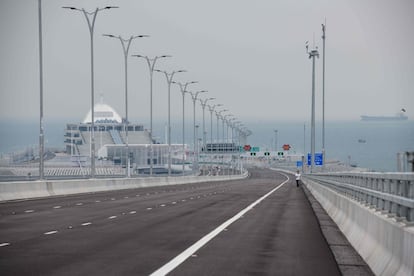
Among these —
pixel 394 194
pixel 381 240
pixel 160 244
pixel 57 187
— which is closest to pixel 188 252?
pixel 160 244

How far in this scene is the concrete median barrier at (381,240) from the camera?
10.7 metres

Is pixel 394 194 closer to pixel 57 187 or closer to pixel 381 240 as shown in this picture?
pixel 381 240

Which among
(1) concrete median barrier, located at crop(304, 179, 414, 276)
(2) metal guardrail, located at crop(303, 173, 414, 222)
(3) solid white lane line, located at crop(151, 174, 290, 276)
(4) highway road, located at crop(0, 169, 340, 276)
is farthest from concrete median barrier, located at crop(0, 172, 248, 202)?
(2) metal guardrail, located at crop(303, 173, 414, 222)

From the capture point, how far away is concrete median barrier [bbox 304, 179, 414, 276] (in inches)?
420

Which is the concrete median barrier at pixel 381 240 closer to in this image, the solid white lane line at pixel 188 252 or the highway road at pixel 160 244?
the highway road at pixel 160 244

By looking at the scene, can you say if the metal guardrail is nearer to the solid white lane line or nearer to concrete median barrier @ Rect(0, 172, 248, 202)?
the solid white lane line

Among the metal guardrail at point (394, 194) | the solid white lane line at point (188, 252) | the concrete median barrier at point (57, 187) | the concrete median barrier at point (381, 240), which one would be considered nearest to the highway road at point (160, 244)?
the solid white lane line at point (188, 252)

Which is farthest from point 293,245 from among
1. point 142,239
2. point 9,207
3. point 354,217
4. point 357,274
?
point 9,207

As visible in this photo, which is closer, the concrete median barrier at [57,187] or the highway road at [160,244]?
the highway road at [160,244]

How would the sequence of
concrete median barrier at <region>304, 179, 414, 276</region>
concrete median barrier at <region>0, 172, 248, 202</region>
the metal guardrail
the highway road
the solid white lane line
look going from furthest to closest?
concrete median barrier at <region>0, 172, 248, 202</region> < the highway road < the solid white lane line < the metal guardrail < concrete median barrier at <region>304, 179, 414, 276</region>

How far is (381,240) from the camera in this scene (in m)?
13.6

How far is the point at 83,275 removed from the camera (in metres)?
13.1

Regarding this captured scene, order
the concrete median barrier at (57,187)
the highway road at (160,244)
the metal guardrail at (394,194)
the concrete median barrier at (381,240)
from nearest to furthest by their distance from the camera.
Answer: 1. the concrete median barrier at (381,240)
2. the metal guardrail at (394,194)
3. the highway road at (160,244)
4. the concrete median barrier at (57,187)

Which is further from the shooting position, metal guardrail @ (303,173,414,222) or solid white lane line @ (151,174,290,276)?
solid white lane line @ (151,174,290,276)
